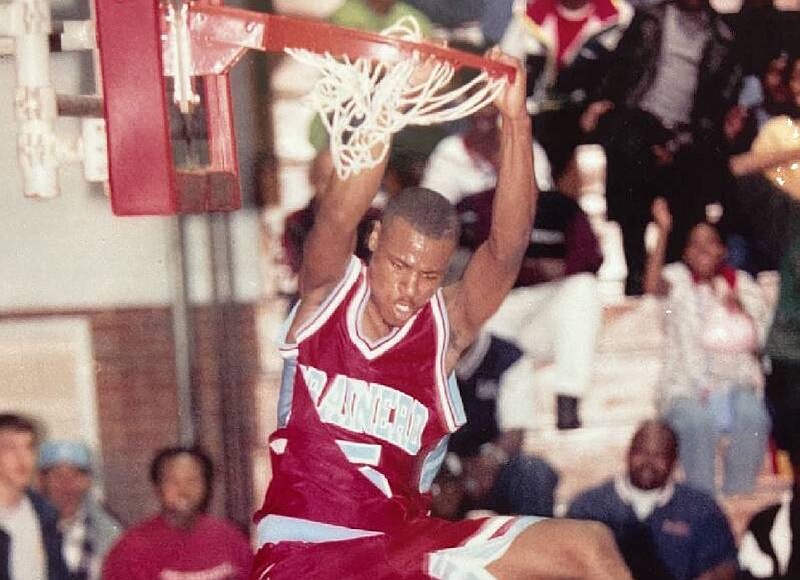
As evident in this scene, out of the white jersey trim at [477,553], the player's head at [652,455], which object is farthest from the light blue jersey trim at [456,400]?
the player's head at [652,455]

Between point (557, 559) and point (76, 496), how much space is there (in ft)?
3.35

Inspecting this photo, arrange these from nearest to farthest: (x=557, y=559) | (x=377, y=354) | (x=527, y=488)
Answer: (x=557, y=559), (x=377, y=354), (x=527, y=488)

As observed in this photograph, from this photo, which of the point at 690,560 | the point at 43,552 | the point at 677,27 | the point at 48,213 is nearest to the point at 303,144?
the point at 48,213

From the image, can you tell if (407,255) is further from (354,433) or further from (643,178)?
(643,178)

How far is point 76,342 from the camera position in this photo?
229 centimetres

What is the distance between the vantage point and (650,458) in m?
2.35

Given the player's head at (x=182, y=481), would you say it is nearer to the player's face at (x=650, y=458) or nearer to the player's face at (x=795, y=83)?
the player's face at (x=650, y=458)

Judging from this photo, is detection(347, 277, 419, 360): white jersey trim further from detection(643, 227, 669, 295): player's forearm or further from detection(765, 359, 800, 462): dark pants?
detection(765, 359, 800, 462): dark pants

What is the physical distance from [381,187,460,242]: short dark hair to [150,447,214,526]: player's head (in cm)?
65

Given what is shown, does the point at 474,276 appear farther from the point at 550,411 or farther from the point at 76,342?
the point at 76,342

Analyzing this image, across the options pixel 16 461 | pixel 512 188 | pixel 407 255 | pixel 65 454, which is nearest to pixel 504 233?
pixel 512 188

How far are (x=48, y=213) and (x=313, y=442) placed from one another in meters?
0.74

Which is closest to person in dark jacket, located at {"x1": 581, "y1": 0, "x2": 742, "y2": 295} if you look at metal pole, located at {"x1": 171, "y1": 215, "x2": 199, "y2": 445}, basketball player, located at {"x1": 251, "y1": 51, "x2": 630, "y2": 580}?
basketball player, located at {"x1": 251, "y1": 51, "x2": 630, "y2": 580}

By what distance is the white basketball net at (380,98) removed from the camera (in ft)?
6.89
